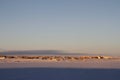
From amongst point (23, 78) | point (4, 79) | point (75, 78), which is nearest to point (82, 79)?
point (75, 78)

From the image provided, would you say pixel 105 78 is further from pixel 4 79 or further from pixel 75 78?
pixel 4 79

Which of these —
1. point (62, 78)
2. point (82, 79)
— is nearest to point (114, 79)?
point (82, 79)

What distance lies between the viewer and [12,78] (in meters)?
9.52

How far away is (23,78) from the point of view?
31.4 ft

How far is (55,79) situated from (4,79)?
6.14 feet

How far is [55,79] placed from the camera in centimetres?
945

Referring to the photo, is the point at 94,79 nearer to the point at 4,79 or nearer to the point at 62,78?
the point at 62,78

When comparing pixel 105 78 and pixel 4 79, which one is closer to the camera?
pixel 4 79

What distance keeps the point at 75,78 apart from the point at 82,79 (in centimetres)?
43

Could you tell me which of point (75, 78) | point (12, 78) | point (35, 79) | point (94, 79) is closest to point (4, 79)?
point (12, 78)

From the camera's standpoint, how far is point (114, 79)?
947cm

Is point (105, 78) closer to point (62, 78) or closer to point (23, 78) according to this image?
point (62, 78)

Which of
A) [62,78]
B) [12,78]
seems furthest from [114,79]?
[12,78]

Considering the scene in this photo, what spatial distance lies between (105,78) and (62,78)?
167cm
